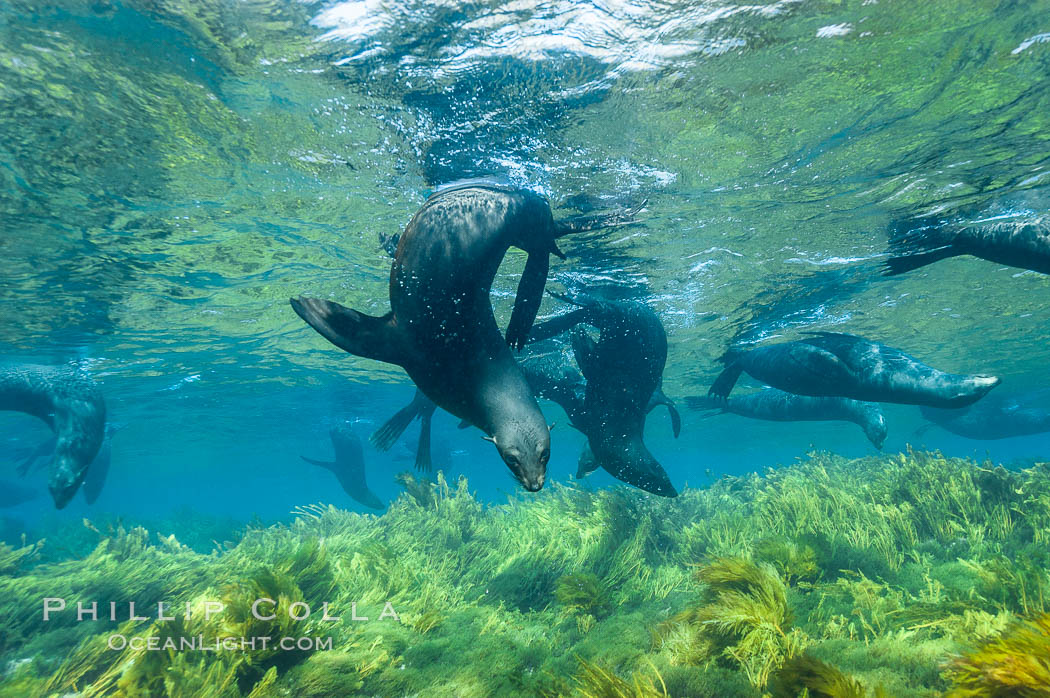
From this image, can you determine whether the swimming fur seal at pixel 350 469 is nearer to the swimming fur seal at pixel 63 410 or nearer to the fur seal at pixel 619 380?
the swimming fur seal at pixel 63 410

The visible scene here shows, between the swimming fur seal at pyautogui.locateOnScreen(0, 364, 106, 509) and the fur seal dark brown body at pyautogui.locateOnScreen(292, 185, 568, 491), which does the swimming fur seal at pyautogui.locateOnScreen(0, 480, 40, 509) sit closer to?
the swimming fur seal at pyautogui.locateOnScreen(0, 364, 106, 509)

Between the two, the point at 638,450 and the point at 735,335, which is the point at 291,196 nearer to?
the point at 638,450

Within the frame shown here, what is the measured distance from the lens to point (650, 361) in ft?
22.3

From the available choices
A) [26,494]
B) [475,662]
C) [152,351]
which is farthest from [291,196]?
[26,494]

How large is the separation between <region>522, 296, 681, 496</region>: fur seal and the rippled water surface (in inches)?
103

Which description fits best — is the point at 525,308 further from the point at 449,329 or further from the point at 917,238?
the point at 917,238

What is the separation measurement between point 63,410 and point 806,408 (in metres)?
19.1

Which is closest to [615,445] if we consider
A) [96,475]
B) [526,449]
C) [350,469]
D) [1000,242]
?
[526,449]

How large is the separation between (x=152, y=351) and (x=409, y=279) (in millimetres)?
17393

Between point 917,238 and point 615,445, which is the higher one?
point 917,238

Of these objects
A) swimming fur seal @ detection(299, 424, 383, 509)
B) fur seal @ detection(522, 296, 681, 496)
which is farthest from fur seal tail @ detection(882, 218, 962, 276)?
swimming fur seal @ detection(299, 424, 383, 509)

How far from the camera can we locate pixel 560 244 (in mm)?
9930

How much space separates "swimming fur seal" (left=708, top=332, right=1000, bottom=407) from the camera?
6.76m

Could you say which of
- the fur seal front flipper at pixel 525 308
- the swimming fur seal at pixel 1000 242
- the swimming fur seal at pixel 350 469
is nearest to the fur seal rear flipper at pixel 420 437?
the fur seal front flipper at pixel 525 308
